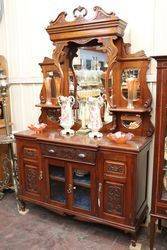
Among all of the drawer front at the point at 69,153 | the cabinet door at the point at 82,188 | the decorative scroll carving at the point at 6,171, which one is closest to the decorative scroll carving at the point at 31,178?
the drawer front at the point at 69,153

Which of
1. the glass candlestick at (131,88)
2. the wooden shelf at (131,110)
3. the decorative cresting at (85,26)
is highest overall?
the decorative cresting at (85,26)

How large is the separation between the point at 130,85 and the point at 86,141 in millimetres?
627

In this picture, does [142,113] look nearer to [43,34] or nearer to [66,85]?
[66,85]

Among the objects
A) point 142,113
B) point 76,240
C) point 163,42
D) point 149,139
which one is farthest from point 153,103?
point 76,240

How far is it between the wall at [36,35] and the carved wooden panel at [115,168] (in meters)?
0.48

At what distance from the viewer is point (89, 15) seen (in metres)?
2.44

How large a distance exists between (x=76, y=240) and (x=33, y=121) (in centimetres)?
146

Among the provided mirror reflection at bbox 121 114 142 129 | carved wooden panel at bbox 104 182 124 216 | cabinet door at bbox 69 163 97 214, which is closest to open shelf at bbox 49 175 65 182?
cabinet door at bbox 69 163 97 214

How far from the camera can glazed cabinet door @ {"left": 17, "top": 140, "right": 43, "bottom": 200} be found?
2.51 m

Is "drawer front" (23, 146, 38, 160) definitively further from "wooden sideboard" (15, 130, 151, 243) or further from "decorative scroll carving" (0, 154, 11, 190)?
"decorative scroll carving" (0, 154, 11, 190)

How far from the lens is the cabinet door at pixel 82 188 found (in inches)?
87.3

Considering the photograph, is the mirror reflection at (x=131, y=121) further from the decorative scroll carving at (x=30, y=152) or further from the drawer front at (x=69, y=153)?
the decorative scroll carving at (x=30, y=152)

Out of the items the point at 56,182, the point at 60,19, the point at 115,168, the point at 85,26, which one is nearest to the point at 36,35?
the point at 60,19

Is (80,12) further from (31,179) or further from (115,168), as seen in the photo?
(31,179)
